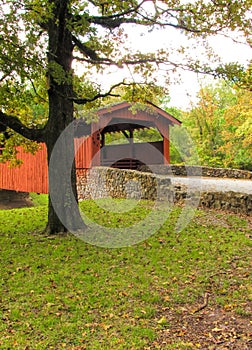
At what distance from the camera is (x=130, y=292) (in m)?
4.87

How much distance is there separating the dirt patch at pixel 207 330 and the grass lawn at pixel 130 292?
1 centimetres

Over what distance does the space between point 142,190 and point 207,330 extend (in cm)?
835

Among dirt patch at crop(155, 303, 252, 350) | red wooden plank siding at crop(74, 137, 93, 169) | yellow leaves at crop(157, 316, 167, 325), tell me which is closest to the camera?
dirt patch at crop(155, 303, 252, 350)

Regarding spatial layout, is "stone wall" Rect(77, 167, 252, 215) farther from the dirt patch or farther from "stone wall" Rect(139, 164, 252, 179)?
the dirt patch

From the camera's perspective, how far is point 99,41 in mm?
8719

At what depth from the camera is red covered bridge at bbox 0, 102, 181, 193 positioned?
53.3 ft

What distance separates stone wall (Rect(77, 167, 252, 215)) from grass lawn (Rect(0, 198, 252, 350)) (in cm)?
151

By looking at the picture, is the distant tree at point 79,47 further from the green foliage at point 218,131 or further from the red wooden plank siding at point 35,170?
the green foliage at point 218,131

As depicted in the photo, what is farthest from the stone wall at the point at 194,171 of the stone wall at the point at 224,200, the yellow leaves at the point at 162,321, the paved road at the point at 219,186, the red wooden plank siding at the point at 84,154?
the yellow leaves at the point at 162,321

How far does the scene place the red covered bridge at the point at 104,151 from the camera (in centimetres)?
1625

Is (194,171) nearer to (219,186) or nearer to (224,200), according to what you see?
(219,186)

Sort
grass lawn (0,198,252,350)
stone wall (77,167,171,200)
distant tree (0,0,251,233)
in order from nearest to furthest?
grass lawn (0,198,252,350) → distant tree (0,0,251,233) → stone wall (77,167,171,200)

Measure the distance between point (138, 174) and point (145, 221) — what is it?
143 inches

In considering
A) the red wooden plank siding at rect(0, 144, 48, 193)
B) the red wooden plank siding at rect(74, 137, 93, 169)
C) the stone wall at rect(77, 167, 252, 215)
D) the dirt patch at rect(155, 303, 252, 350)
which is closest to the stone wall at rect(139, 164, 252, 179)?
the red wooden plank siding at rect(74, 137, 93, 169)
